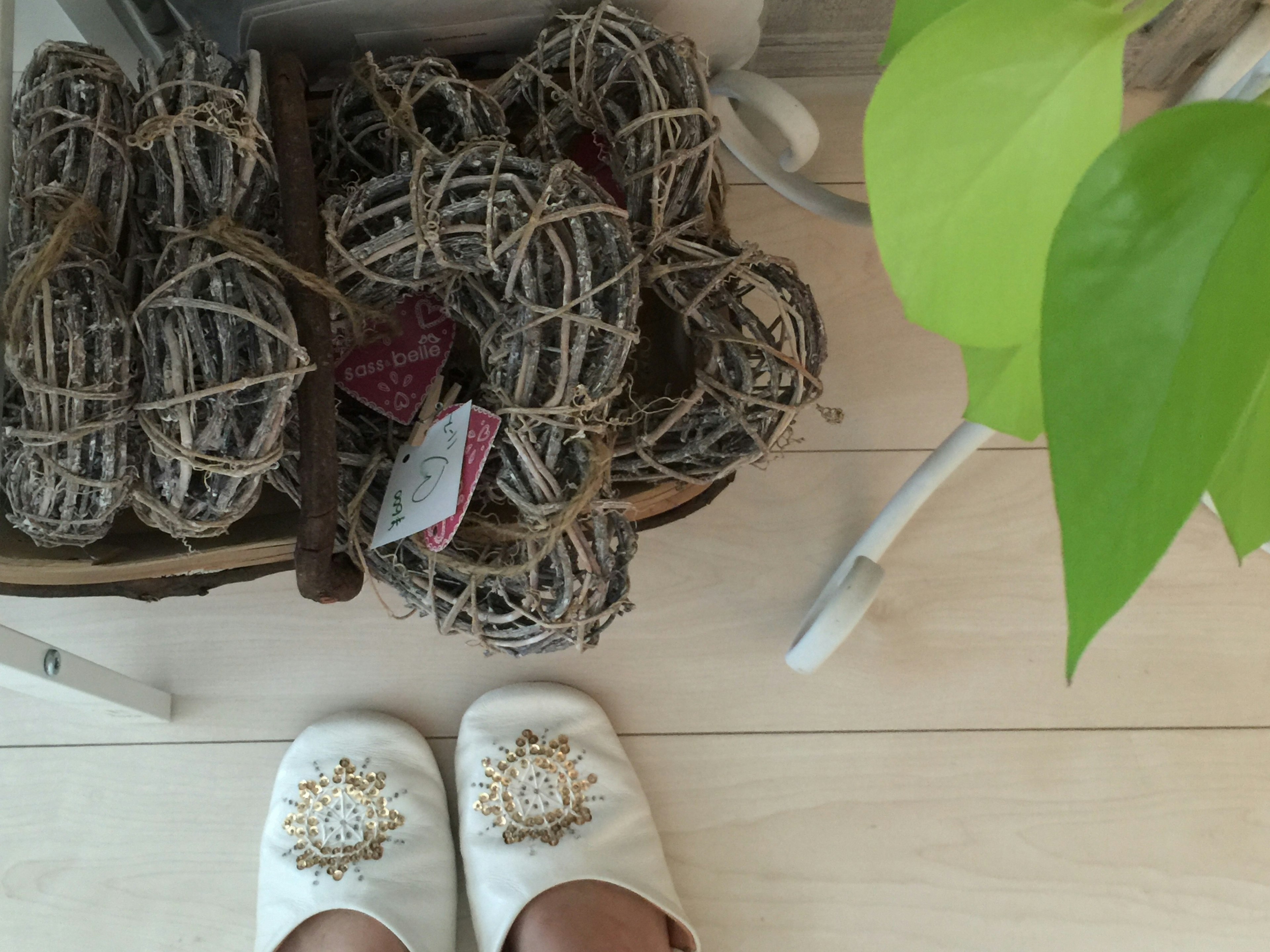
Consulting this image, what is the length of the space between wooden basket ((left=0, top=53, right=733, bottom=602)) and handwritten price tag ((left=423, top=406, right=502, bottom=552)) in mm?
62

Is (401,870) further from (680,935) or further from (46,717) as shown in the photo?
(46,717)

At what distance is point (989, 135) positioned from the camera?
0.80 feet

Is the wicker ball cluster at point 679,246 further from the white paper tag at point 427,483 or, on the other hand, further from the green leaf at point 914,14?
the green leaf at point 914,14

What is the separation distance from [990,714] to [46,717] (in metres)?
0.93

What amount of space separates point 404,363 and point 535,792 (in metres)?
0.46

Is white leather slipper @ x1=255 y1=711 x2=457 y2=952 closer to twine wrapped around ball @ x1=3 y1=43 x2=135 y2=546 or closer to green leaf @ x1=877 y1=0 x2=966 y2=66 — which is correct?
twine wrapped around ball @ x1=3 y1=43 x2=135 y2=546

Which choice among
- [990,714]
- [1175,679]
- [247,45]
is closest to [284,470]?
[247,45]

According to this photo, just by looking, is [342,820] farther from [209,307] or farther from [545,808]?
[209,307]

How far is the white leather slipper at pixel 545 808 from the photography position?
2.63 feet

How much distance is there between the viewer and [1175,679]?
2.83 feet

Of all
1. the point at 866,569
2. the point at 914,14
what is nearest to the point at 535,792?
the point at 866,569

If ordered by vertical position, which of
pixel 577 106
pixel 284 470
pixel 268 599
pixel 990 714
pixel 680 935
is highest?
pixel 577 106

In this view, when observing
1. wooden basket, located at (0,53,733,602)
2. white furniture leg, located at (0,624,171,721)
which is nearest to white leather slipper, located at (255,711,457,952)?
white furniture leg, located at (0,624,171,721)

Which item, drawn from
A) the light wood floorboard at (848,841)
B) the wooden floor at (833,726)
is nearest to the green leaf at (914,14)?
the wooden floor at (833,726)
